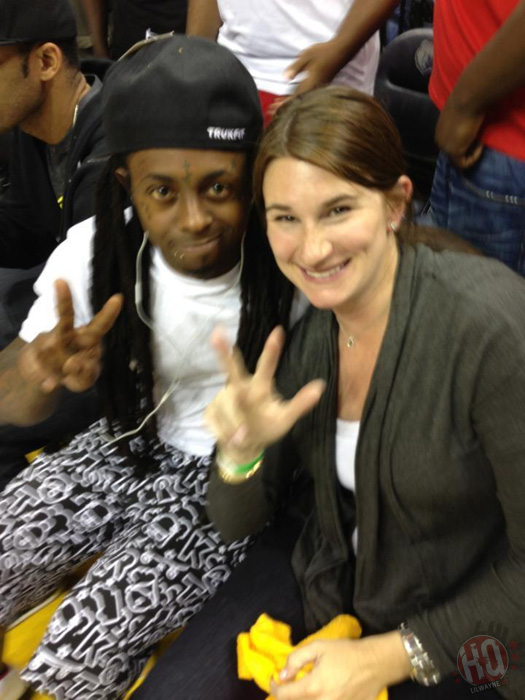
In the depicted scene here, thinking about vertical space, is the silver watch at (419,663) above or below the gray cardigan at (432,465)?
below

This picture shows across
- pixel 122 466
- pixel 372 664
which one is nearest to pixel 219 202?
pixel 122 466

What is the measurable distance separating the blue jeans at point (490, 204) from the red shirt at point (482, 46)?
0.03 m

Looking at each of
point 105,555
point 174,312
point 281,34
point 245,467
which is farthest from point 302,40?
point 105,555

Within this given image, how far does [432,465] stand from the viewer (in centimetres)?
85

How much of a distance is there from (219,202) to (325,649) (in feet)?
2.06

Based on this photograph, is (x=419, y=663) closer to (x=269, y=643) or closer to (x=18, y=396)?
(x=269, y=643)

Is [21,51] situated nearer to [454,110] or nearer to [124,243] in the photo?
[124,243]

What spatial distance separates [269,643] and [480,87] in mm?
863

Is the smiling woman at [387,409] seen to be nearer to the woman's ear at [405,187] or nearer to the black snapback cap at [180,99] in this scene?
the woman's ear at [405,187]

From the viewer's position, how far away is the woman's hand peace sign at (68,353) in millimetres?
1028

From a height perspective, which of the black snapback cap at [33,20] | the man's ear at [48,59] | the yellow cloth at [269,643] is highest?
the black snapback cap at [33,20]

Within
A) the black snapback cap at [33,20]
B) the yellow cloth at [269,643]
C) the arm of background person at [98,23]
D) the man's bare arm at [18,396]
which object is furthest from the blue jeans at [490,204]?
the arm of background person at [98,23]

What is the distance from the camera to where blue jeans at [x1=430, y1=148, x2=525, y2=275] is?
110 centimetres

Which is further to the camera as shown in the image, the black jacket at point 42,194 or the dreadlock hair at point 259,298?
the black jacket at point 42,194
